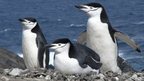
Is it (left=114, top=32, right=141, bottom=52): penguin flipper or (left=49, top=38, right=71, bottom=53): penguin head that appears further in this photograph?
(left=114, top=32, right=141, bottom=52): penguin flipper

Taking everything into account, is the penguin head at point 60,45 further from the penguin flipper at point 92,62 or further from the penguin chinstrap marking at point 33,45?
the penguin chinstrap marking at point 33,45

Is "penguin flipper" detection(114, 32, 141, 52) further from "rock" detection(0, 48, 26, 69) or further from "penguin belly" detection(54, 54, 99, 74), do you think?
"rock" detection(0, 48, 26, 69)

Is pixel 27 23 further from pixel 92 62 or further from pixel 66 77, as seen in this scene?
pixel 66 77

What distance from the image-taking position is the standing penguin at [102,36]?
13523mm

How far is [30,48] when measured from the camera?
14.5 m

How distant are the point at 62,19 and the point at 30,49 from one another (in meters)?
63.8

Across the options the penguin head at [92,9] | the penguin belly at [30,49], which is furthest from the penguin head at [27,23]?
the penguin head at [92,9]

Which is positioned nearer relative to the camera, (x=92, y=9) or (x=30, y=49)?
(x=92, y=9)

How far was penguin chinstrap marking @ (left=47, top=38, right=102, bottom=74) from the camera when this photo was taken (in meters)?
11.9

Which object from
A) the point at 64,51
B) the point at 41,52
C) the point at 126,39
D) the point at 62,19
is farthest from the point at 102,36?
the point at 62,19

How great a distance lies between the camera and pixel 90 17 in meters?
13.6

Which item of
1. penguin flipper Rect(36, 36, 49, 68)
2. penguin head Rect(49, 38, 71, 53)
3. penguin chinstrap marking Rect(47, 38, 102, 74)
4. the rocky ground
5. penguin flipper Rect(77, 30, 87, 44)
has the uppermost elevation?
penguin head Rect(49, 38, 71, 53)

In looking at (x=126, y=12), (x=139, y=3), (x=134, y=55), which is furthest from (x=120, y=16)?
(x=134, y=55)

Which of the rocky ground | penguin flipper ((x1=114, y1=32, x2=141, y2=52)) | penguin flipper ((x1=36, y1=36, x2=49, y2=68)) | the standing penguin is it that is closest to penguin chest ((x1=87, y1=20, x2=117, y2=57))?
the standing penguin
